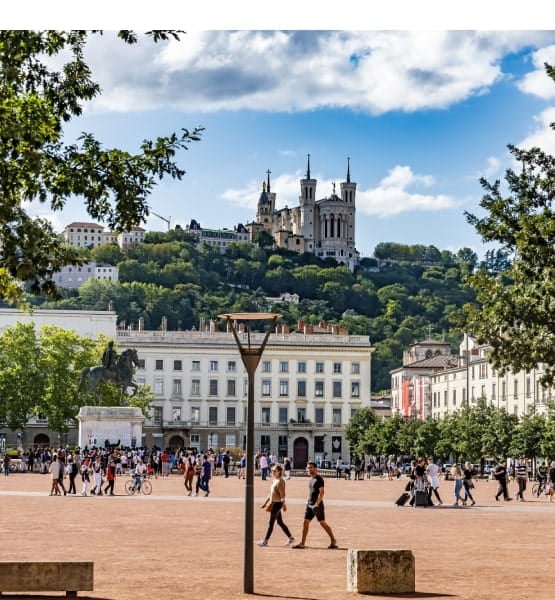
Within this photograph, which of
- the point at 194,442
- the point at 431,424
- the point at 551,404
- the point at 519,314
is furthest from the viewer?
the point at 194,442

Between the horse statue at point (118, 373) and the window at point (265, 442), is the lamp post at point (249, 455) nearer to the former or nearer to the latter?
the horse statue at point (118, 373)

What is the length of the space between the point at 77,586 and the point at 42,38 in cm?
569

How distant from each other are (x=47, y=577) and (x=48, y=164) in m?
4.33

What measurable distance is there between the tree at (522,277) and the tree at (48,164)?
29.9 ft

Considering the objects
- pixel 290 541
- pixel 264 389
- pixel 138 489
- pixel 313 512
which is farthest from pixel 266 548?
pixel 264 389

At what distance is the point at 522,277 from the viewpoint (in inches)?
893

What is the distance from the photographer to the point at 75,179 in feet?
46.8

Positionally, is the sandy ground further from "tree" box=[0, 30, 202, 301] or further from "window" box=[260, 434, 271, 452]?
"window" box=[260, 434, 271, 452]

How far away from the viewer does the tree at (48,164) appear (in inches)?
516

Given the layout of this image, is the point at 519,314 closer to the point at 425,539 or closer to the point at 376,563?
the point at 425,539

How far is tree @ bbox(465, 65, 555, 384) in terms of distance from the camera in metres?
22.1

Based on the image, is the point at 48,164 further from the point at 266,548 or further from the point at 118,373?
the point at 118,373

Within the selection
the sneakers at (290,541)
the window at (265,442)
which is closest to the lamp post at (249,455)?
the sneakers at (290,541)

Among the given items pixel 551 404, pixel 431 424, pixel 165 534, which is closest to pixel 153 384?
pixel 431 424
